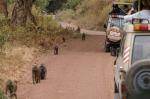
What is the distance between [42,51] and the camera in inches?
1072

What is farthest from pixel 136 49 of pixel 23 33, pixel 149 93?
pixel 23 33

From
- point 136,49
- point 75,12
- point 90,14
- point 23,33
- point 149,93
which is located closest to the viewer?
point 149,93

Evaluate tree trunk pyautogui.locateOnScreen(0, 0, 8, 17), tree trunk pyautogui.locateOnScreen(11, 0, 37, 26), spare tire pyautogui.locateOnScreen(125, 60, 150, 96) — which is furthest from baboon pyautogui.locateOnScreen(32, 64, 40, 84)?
tree trunk pyautogui.locateOnScreen(0, 0, 8, 17)

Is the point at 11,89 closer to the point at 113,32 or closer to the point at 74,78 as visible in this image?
the point at 74,78

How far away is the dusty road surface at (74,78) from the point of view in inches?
619

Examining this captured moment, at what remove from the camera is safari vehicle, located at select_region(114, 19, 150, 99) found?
7.61m

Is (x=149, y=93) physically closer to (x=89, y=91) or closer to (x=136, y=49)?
(x=136, y=49)

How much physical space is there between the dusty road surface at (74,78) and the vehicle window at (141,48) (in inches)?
253

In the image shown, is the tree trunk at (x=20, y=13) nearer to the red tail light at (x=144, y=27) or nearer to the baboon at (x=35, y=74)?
the baboon at (x=35, y=74)

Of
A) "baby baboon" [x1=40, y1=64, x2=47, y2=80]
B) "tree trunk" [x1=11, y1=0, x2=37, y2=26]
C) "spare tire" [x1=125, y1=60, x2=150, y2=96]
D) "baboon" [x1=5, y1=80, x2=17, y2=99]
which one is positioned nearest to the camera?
"spare tire" [x1=125, y1=60, x2=150, y2=96]

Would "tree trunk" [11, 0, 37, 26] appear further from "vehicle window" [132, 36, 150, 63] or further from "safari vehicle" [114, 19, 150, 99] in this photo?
"vehicle window" [132, 36, 150, 63]

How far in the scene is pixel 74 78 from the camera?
19.0m

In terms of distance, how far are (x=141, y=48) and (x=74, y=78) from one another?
10.5 metres

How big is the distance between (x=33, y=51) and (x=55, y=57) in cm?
116
